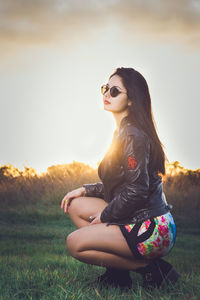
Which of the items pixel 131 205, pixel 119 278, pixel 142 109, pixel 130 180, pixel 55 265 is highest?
pixel 142 109

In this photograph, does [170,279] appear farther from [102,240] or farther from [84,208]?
[84,208]

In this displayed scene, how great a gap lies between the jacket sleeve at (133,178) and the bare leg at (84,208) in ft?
1.74

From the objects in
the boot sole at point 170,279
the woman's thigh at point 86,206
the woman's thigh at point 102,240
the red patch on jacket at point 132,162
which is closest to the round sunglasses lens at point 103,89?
the red patch on jacket at point 132,162

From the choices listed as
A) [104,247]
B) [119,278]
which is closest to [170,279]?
[119,278]

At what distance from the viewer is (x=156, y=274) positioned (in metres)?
2.62

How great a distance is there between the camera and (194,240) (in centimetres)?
568

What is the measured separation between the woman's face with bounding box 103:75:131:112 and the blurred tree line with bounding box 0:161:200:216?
A: 4963 mm

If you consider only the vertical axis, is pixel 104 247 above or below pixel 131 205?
below

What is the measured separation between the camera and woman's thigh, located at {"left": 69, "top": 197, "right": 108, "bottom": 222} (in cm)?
300

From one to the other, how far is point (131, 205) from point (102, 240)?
1.16 feet

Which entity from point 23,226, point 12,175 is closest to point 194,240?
point 23,226

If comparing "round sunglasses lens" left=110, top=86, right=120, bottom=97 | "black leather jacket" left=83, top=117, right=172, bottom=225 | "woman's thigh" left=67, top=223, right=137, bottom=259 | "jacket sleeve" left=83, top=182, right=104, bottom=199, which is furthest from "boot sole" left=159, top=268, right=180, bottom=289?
"round sunglasses lens" left=110, top=86, right=120, bottom=97

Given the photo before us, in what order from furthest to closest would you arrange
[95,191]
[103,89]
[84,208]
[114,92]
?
1. [95,191]
2. [84,208]
3. [103,89]
4. [114,92]

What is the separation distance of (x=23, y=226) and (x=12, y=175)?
3.17 meters
